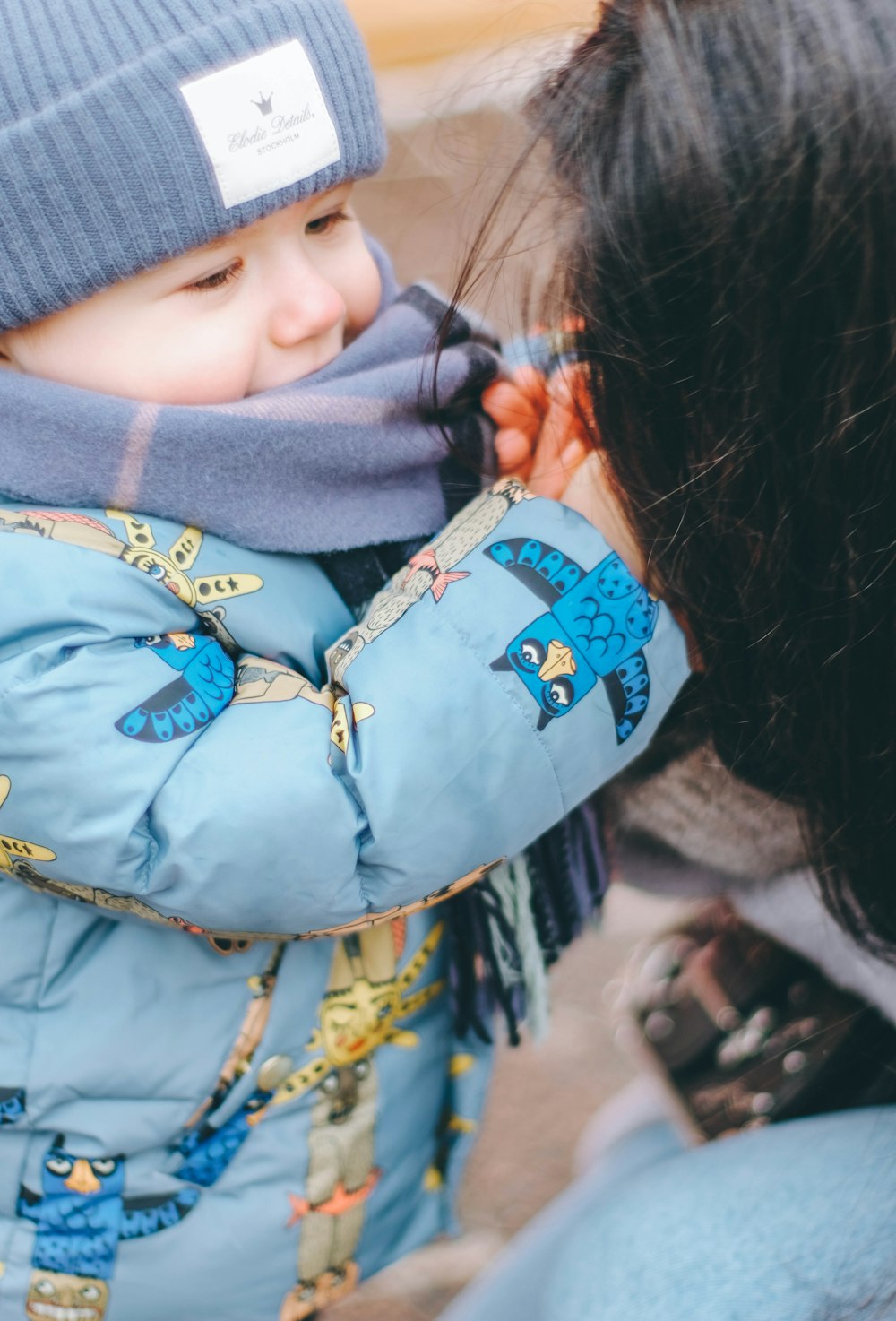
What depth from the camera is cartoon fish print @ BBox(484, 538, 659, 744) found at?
84 cm

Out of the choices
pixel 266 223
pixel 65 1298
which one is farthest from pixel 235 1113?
pixel 266 223

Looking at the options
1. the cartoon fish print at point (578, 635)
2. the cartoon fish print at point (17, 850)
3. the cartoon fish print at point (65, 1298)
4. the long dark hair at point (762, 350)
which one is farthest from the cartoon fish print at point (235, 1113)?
the long dark hair at point (762, 350)

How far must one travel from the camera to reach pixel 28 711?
780 mm

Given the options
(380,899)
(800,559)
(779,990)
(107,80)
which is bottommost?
(779,990)

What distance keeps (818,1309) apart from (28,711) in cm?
74

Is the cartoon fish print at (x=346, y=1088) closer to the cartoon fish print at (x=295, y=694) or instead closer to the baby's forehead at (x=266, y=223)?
the cartoon fish print at (x=295, y=694)

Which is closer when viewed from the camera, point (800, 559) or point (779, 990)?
point (800, 559)

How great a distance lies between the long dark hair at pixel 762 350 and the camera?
697 mm

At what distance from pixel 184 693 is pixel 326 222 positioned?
0.48m

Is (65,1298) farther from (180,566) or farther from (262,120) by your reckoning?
(262,120)

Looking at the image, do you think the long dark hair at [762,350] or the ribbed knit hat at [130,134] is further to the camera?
the ribbed knit hat at [130,134]

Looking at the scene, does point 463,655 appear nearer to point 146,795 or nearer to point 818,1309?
point 146,795

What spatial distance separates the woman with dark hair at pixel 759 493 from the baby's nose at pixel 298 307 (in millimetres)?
230

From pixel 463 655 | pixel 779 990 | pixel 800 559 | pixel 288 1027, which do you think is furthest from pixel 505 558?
pixel 779 990
